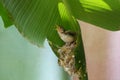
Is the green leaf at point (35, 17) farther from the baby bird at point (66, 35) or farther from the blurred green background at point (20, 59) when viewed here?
the blurred green background at point (20, 59)

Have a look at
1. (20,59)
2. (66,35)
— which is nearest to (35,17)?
(66,35)

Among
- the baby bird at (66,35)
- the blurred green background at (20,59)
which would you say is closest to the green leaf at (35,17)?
the baby bird at (66,35)

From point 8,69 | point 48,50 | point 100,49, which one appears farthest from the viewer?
point 48,50

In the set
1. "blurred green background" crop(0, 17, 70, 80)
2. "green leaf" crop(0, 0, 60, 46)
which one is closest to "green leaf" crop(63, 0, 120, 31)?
"green leaf" crop(0, 0, 60, 46)

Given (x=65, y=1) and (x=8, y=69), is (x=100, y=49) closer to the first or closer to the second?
(x=65, y=1)

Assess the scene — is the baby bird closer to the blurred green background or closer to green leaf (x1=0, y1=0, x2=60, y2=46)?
green leaf (x1=0, y1=0, x2=60, y2=46)

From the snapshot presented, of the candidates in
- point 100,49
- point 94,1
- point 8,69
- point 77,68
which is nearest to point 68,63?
point 77,68

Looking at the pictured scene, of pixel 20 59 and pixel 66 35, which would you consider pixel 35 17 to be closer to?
pixel 66 35
